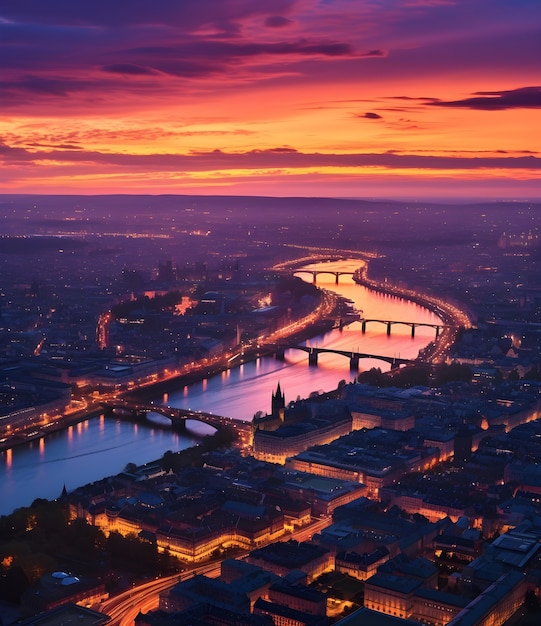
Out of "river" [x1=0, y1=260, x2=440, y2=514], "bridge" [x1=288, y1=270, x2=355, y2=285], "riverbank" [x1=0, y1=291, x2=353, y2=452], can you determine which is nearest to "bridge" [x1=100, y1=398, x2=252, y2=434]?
"river" [x1=0, y1=260, x2=440, y2=514]

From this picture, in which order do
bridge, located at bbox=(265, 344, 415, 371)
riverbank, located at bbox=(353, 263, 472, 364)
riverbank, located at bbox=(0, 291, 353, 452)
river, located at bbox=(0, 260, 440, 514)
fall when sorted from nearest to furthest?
river, located at bbox=(0, 260, 440, 514), riverbank, located at bbox=(0, 291, 353, 452), bridge, located at bbox=(265, 344, 415, 371), riverbank, located at bbox=(353, 263, 472, 364)

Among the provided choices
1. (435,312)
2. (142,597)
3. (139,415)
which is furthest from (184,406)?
(435,312)

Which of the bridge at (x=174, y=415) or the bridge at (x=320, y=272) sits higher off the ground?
the bridge at (x=174, y=415)

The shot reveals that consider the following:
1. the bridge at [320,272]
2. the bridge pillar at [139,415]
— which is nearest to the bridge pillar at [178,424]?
the bridge pillar at [139,415]

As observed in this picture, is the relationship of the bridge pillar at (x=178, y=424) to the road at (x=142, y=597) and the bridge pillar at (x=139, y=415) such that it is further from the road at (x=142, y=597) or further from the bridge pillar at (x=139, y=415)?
the road at (x=142, y=597)

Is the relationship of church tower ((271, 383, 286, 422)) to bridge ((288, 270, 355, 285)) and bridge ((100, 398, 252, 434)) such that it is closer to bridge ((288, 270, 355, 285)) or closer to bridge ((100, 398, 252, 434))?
bridge ((100, 398, 252, 434))

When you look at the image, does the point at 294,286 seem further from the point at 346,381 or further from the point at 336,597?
the point at 336,597
